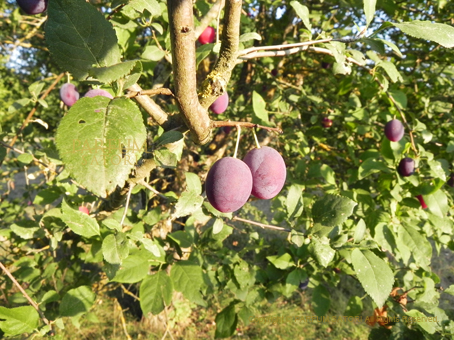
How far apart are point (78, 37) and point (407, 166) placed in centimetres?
140

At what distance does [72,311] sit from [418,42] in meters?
2.61

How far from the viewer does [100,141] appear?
1.16 feet

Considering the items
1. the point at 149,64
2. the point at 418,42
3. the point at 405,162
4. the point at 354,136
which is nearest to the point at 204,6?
the point at 149,64

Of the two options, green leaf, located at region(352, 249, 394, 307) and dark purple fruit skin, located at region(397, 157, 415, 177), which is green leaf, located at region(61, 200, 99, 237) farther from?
dark purple fruit skin, located at region(397, 157, 415, 177)

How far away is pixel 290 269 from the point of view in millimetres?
1335

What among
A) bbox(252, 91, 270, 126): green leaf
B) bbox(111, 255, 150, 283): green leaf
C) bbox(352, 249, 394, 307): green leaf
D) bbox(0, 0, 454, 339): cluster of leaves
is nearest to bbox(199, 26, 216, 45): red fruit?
bbox(0, 0, 454, 339): cluster of leaves

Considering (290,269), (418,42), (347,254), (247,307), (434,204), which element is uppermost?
(418,42)

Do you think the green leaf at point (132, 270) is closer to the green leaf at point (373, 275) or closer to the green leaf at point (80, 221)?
the green leaf at point (80, 221)

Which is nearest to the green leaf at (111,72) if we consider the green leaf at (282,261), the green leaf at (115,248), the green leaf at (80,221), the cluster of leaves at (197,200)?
the cluster of leaves at (197,200)

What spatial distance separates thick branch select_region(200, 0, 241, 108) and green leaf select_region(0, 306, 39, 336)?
0.80 meters

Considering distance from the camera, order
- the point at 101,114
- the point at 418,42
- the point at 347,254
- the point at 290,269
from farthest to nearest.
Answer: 1. the point at 418,42
2. the point at 290,269
3. the point at 347,254
4. the point at 101,114

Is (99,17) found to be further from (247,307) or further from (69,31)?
(247,307)

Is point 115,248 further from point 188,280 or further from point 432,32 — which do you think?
point 432,32

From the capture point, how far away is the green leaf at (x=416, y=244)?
122 cm
